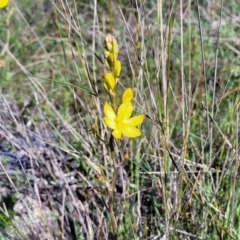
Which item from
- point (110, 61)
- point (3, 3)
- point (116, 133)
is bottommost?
point (116, 133)

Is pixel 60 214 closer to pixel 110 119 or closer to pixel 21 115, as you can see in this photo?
pixel 21 115

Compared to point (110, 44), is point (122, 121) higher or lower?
lower

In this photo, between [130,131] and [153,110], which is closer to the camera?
[130,131]

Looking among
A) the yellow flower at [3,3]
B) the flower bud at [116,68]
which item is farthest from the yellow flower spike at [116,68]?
the yellow flower at [3,3]

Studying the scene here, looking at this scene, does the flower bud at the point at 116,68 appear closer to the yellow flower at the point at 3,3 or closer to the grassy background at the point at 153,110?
the grassy background at the point at 153,110

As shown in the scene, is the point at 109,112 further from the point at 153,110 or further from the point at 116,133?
the point at 153,110

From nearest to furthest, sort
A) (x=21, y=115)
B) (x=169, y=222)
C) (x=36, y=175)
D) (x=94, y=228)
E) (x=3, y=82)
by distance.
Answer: (x=169, y=222) → (x=94, y=228) → (x=36, y=175) → (x=21, y=115) → (x=3, y=82)

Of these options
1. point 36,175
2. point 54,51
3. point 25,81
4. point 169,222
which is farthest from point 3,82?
point 169,222

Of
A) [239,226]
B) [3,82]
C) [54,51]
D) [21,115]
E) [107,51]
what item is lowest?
[239,226]

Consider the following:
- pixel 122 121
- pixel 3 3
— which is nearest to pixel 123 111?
pixel 122 121
